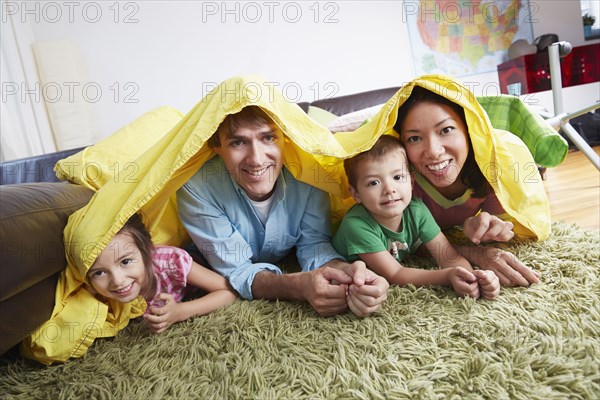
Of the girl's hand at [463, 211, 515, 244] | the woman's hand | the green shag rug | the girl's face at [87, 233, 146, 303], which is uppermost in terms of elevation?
the girl's face at [87, 233, 146, 303]

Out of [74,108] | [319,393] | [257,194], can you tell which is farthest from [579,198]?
[74,108]

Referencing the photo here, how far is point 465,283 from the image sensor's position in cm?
92

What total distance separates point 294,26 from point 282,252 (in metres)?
1.79

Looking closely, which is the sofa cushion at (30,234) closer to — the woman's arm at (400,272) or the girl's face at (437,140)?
the woman's arm at (400,272)

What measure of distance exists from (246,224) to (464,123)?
2.04ft

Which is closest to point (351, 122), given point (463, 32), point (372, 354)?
point (372, 354)

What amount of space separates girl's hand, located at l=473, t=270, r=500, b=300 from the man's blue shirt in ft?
1.21

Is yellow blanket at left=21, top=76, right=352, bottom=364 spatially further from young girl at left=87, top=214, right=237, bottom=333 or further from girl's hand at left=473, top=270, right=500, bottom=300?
girl's hand at left=473, top=270, right=500, bottom=300

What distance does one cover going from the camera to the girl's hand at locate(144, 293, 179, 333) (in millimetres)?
959

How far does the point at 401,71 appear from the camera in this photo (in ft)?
9.70

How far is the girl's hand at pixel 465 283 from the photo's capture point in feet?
3.00

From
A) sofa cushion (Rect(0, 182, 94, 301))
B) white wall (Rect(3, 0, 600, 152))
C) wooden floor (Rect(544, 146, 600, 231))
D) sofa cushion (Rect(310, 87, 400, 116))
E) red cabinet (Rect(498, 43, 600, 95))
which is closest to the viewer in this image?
sofa cushion (Rect(0, 182, 94, 301))

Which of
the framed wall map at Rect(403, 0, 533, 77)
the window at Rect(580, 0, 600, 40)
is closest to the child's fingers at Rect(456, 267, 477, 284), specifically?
the framed wall map at Rect(403, 0, 533, 77)

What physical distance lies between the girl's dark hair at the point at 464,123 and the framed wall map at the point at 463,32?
200 centimetres
